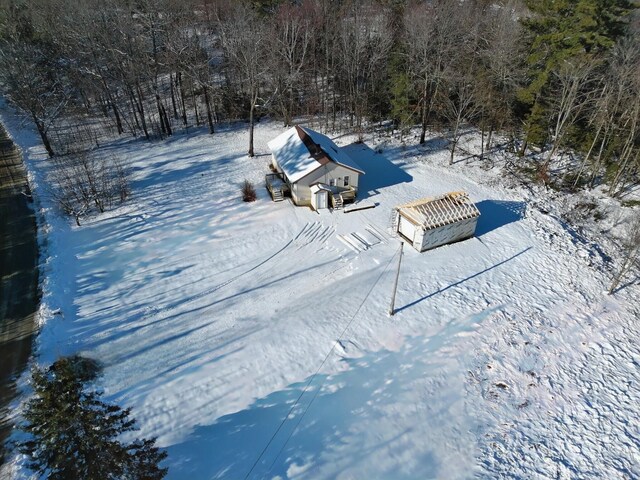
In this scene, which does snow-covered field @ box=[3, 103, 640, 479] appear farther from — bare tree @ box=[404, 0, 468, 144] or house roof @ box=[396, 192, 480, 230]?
bare tree @ box=[404, 0, 468, 144]

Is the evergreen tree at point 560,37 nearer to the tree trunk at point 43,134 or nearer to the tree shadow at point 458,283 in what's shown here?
the tree shadow at point 458,283

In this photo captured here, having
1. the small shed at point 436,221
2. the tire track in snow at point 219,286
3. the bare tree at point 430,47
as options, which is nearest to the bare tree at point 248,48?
the tire track in snow at point 219,286

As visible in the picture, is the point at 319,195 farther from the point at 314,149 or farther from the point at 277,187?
the point at 314,149

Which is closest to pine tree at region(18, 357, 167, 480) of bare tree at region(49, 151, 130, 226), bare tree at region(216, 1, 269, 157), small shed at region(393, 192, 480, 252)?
bare tree at region(49, 151, 130, 226)

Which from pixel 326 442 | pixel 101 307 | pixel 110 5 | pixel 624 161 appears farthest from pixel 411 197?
pixel 110 5

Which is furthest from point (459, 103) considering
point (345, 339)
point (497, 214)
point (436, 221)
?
point (345, 339)

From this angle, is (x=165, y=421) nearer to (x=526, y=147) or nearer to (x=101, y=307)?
(x=101, y=307)
